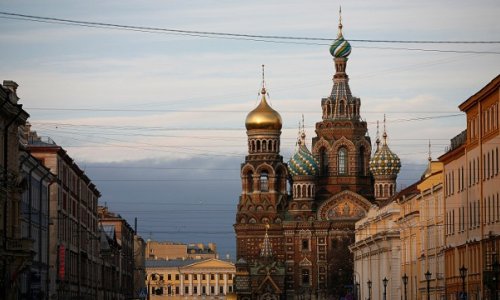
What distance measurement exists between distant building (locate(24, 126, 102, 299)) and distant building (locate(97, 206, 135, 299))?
15.5 metres

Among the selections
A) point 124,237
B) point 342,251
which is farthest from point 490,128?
point 342,251

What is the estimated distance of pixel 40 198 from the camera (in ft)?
254

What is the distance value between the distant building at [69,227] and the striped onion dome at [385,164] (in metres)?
80.3

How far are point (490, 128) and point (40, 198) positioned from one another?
23.5 m

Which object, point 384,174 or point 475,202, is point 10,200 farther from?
point 384,174

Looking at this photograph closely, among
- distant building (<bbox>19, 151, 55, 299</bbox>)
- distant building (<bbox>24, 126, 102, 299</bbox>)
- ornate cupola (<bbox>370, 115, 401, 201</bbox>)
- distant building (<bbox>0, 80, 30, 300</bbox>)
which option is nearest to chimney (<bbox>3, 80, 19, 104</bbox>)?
distant building (<bbox>0, 80, 30, 300</bbox>)

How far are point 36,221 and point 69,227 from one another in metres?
18.8

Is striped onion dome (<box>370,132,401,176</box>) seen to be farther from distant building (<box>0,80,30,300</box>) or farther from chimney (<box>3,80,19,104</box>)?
distant building (<box>0,80,30,300</box>)

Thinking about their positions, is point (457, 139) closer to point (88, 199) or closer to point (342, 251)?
point (88, 199)

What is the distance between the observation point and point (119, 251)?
489 feet

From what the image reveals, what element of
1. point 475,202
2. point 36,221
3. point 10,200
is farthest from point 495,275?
point 36,221

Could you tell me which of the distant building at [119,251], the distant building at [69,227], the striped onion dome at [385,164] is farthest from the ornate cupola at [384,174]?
the distant building at [69,227]

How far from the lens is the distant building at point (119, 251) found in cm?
14200

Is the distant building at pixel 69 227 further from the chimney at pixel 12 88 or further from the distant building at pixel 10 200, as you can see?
the distant building at pixel 10 200
